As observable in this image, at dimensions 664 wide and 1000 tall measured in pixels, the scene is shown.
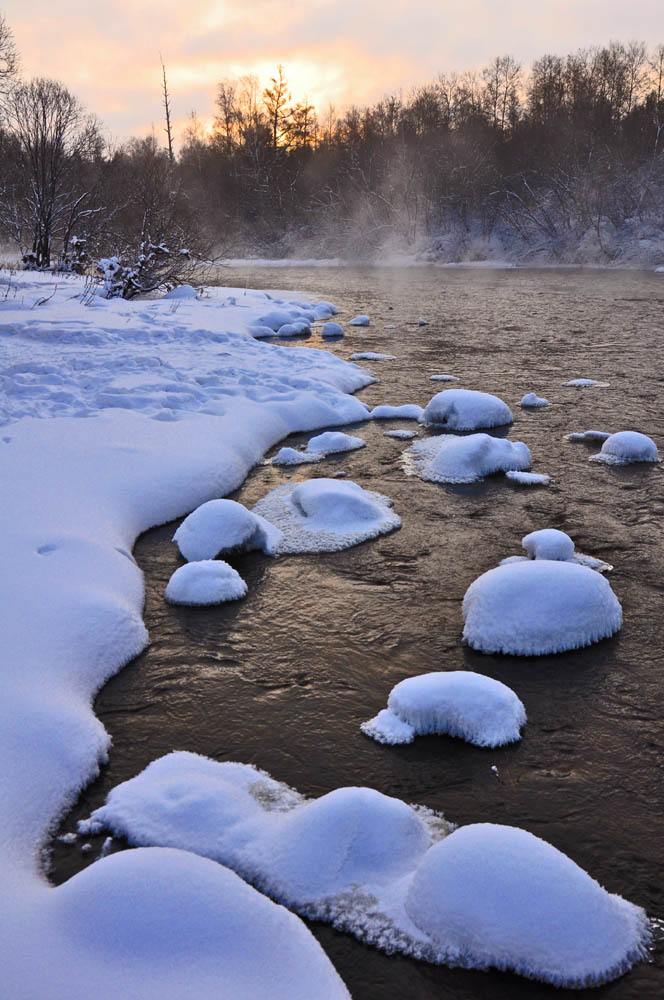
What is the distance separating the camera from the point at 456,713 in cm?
322

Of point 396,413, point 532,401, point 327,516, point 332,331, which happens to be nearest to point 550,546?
point 327,516

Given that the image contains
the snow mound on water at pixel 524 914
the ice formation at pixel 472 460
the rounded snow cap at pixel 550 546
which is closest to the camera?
the snow mound on water at pixel 524 914

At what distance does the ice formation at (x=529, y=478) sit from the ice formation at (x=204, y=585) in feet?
8.90

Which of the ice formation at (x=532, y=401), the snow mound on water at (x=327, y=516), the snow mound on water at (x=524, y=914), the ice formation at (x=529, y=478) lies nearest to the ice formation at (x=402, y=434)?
the ice formation at (x=529, y=478)

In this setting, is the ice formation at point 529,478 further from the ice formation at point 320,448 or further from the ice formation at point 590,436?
the ice formation at point 320,448

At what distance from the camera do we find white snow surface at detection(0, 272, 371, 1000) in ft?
6.83

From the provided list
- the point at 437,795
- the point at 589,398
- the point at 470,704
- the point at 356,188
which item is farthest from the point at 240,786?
the point at 356,188

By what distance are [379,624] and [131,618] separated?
131cm

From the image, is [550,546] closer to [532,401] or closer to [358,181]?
[532,401]

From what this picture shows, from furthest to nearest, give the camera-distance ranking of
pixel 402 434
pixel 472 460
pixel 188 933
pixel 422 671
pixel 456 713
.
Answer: pixel 402 434 → pixel 472 460 → pixel 422 671 → pixel 456 713 → pixel 188 933

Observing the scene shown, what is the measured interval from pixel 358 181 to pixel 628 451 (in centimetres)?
4204

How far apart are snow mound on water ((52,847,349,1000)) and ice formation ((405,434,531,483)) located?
175 inches

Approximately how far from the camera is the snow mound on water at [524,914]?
2.17 m

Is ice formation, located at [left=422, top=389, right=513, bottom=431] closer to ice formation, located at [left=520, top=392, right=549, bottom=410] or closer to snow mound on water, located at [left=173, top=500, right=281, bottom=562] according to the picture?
ice formation, located at [left=520, top=392, right=549, bottom=410]
